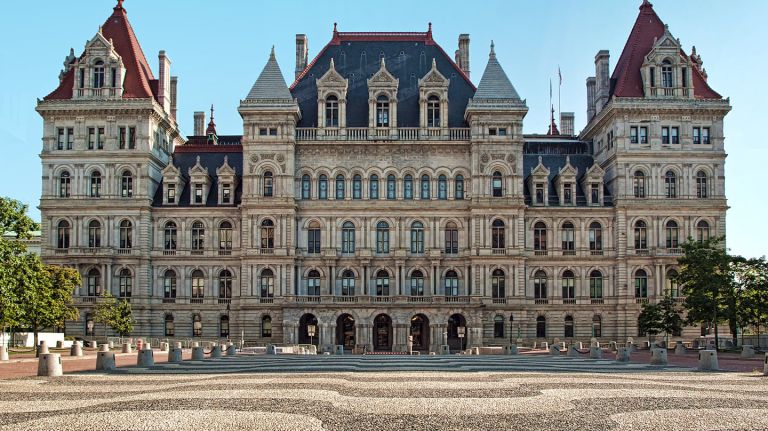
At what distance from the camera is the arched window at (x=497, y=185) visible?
82812 millimetres

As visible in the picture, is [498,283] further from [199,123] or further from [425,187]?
[199,123]

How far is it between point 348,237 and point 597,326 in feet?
80.5

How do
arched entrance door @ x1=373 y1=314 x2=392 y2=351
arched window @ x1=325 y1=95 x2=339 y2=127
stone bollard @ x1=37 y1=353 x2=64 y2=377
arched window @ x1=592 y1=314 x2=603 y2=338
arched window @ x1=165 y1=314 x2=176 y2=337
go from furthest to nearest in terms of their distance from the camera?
arched window @ x1=325 y1=95 x2=339 y2=127 < arched window @ x1=165 y1=314 x2=176 y2=337 < arched window @ x1=592 y1=314 x2=603 y2=338 < arched entrance door @ x1=373 y1=314 x2=392 y2=351 < stone bollard @ x1=37 y1=353 x2=64 y2=377

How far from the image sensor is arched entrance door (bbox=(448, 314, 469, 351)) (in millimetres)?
79688

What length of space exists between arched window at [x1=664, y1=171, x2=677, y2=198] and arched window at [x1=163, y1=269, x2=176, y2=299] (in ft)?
153

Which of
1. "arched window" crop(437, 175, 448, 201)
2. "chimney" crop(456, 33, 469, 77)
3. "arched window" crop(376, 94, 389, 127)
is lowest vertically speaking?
"arched window" crop(437, 175, 448, 201)

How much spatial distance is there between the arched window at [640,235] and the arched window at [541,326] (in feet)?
35.8

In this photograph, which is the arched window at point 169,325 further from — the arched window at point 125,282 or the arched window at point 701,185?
the arched window at point 701,185

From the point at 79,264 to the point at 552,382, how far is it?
59.4m

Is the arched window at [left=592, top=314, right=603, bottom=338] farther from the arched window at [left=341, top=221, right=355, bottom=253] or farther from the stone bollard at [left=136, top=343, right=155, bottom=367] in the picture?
the stone bollard at [left=136, top=343, right=155, bottom=367]

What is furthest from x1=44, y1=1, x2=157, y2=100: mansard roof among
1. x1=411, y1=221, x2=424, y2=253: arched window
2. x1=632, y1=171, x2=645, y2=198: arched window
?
x1=632, y1=171, x2=645, y2=198: arched window

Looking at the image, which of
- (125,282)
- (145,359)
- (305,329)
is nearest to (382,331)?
(305,329)

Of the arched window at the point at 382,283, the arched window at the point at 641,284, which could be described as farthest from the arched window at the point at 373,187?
the arched window at the point at 641,284

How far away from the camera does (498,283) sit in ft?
269
